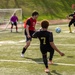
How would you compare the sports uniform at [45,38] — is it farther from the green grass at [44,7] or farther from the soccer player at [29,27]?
the green grass at [44,7]

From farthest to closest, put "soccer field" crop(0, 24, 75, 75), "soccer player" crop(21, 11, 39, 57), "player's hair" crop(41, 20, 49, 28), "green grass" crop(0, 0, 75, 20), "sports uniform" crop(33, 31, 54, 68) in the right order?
"green grass" crop(0, 0, 75, 20) < "soccer player" crop(21, 11, 39, 57) < "soccer field" crop(0, 24, 75, 75) < "sports uniform" crop(33, 31, 54, 68) < "player's hair" crop(41, 20, 49, 28)

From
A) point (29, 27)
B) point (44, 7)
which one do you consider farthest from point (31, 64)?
point (44, 7)

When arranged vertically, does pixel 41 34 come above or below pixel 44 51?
above

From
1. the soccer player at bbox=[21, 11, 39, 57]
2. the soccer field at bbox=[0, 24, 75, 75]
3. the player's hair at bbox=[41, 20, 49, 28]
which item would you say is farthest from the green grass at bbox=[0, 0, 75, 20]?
the player's hair at bbox=[41, 20, 49, 28]

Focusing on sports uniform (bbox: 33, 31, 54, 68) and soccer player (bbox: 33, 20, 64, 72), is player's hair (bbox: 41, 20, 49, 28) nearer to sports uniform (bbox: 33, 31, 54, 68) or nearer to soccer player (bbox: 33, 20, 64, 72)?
soccer player (bbox: 33, 20, 64, 72)

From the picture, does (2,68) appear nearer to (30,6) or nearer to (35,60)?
(35,60)

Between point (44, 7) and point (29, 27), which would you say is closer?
point (29, 27)

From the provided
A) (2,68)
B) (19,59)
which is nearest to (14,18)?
(19,59)

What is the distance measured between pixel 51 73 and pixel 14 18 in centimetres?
1666

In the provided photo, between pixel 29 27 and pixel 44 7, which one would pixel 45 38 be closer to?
pixel 29 27

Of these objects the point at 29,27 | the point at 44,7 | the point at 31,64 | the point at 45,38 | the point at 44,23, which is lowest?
the point at 44,7

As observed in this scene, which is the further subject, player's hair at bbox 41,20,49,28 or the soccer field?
the soccer field

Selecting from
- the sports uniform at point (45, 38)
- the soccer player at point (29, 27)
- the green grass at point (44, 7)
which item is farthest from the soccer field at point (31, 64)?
the green grass at point (44, 7)

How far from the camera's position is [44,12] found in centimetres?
4288
